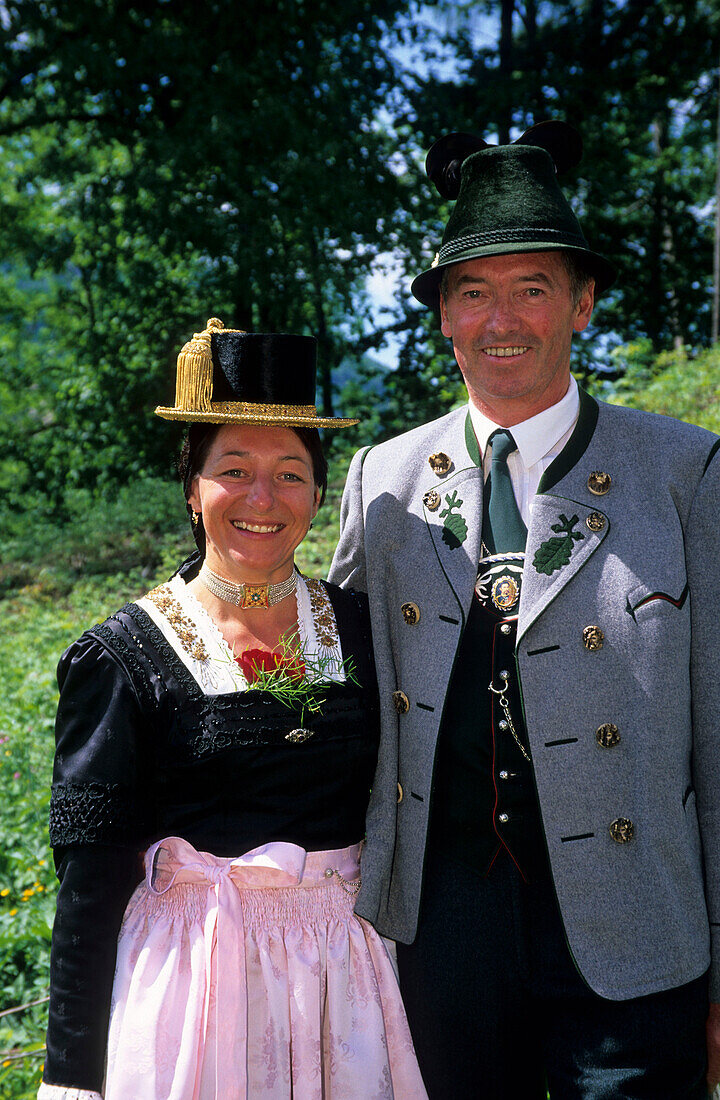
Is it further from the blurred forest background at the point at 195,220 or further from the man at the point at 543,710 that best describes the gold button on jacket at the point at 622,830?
the blurred forest background at the point at 195,220

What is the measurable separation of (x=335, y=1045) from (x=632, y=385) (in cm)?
1007

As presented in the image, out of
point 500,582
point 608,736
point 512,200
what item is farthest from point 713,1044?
point 512,200

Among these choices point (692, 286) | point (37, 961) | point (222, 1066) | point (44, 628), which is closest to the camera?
point (222, 1066)

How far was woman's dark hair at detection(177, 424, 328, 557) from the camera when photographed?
2.29 metres

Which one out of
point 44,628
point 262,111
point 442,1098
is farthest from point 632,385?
point 442,1098

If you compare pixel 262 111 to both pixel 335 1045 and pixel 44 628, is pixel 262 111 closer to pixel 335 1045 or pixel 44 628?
pixel 44 628

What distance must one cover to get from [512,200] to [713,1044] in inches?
79.6

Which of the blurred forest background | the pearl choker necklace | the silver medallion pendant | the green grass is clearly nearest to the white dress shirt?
the silver medallion pendant

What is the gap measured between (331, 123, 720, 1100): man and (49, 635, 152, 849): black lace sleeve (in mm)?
581

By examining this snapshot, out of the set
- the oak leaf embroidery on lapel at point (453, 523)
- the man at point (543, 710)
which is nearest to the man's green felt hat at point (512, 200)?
the man at point (543, 710)

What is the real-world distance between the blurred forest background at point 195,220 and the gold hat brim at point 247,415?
5010 mm

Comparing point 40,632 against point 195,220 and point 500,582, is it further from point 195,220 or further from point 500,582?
point 500,582

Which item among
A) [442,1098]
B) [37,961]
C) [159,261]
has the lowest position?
[37,961]

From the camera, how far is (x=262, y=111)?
372 inches
